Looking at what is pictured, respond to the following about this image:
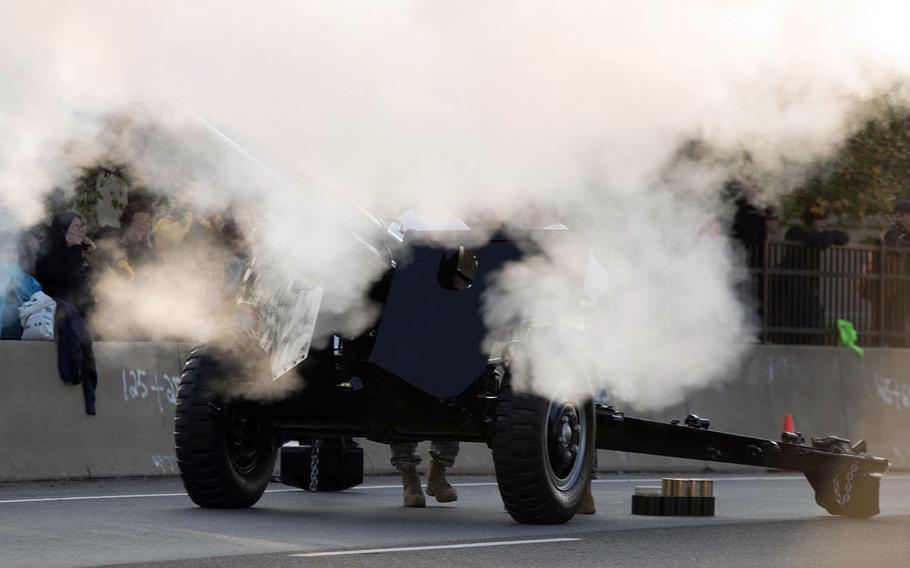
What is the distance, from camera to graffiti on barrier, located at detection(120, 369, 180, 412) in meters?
15.1

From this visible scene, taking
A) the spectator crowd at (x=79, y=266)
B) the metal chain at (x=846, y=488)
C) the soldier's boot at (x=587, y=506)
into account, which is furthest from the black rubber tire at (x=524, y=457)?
the spectator crowd at (x=79, y=266)

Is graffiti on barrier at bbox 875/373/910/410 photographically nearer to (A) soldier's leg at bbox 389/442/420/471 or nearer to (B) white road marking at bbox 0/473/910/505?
(B) white road marking at bbox 0/473/910/505

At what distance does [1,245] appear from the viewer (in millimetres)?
13414

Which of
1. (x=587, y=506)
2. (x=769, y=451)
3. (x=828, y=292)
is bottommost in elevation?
(x=587, y=506)

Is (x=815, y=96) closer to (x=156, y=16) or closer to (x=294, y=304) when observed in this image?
(x=294, y=304)

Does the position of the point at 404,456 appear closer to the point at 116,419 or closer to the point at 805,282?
the point at 116,419

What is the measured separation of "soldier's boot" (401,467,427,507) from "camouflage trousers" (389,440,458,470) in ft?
0.17

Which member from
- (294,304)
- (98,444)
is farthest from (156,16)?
(98,444)

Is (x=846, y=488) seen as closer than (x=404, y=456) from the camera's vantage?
No

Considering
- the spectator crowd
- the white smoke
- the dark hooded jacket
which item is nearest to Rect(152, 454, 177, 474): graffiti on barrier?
the spectator crowd

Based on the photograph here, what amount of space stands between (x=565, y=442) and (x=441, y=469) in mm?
1706

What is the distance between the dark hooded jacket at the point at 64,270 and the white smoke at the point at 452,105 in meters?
1.90

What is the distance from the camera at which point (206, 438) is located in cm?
1104

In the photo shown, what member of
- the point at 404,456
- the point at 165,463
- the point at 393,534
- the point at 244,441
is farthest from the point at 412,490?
the point at 165,463
